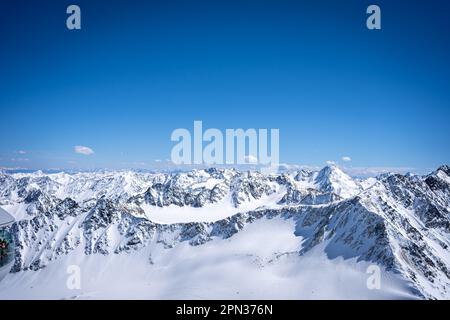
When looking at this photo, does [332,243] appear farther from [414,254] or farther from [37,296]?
[37,296]

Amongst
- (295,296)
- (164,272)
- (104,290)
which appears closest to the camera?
(295,296)
